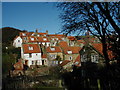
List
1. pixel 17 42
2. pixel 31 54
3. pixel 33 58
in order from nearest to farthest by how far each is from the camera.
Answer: pixel 31 54 < pixel 33 58 < pixel 17 42

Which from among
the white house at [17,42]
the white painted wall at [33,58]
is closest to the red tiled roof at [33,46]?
the white painted wall at [33,58]

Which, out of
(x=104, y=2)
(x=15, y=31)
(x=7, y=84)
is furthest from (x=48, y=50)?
(x=104, y=2)

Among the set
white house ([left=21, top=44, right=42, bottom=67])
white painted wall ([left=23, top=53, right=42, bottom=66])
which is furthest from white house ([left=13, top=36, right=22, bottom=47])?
white painted wall ([left=23, top=53, right=42, bottom=66])

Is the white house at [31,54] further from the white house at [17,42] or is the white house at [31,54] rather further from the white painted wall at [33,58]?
the white house at [17,42]

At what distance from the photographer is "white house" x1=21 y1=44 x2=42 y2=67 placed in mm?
30656

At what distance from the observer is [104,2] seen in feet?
23.4

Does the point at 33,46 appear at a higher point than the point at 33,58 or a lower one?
higher

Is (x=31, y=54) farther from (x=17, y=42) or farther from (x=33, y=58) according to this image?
(x=17, y=42)

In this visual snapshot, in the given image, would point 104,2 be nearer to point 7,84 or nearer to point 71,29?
point 71,29

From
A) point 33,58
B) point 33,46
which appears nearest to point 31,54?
point 33,58

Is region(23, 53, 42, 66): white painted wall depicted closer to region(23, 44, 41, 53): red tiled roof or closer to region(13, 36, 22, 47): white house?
region(23, 44, 41, 53): red tiled roof

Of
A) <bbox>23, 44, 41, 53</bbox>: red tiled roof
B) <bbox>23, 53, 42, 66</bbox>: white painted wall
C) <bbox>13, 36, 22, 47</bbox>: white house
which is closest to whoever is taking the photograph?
<bbox>23, 44, 41, 53</bbox>: red tiled roof

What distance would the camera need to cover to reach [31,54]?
1224 inches

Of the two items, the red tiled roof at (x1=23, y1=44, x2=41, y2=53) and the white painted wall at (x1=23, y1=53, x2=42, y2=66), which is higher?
the red tiled roof at (x1=23, y1=44, x2=41, y2=53)
